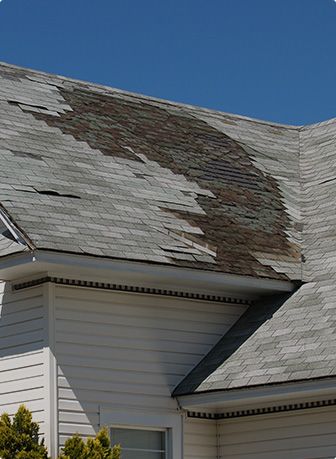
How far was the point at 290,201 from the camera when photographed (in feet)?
67.0

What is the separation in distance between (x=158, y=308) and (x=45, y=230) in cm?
215

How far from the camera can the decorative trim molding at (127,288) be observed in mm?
15711

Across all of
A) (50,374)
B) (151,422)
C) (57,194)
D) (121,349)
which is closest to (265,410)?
(151,422)

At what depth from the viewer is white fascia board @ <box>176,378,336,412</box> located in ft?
48.9

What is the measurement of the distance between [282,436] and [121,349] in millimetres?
2353

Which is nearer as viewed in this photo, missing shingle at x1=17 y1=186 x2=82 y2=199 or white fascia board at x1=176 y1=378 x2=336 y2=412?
white fascia board at x1=176 y1=378 x2=336 y2=412

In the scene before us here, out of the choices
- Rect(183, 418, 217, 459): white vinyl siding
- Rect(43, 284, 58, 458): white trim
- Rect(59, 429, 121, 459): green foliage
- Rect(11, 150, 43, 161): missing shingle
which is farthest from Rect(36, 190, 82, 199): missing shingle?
Rect(59, 429, 121, 459): green foliage

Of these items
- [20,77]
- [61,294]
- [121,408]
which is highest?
[20,77]

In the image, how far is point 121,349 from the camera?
16.1 metres

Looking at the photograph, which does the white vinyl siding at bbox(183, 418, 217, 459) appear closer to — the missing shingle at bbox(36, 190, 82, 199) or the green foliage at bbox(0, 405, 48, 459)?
the green foliage at bbox(0, 405, 48, 459)

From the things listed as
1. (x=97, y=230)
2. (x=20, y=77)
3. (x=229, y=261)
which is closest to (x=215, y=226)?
(x=229, y=261)

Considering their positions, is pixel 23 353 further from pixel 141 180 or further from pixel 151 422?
pixel 141 180

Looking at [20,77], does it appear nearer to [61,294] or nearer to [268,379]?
[61,294]

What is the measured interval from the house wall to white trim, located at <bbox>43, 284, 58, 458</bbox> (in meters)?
2.68
